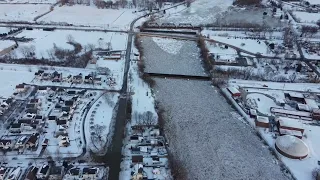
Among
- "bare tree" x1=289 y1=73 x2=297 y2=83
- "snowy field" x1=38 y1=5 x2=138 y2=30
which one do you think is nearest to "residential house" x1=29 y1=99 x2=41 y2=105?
"snowy field" x1=38 y1=5 x2=138 y2=30

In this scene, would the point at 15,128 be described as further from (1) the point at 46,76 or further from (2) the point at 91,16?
(2) the point at 91,16

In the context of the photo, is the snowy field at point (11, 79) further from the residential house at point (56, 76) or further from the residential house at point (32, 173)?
the residential house at point (32, 173)

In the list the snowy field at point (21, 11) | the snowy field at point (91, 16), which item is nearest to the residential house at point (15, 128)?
the snowy field at point (91, 16)

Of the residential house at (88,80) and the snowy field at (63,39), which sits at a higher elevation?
the snowy field at (63,39)

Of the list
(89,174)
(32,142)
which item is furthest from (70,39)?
(89,174)

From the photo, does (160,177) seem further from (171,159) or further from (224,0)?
(224,0)

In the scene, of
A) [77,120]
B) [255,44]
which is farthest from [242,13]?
[77,120]

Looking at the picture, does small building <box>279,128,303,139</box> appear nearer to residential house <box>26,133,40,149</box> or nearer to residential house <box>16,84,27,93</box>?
residential house <box>26,133,40,149</box>
